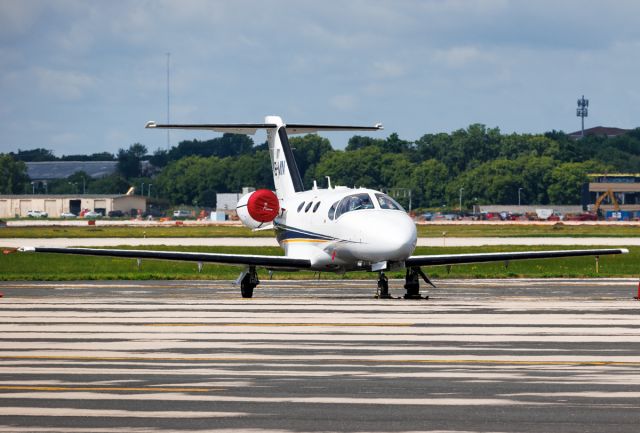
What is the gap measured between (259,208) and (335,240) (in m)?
4.14

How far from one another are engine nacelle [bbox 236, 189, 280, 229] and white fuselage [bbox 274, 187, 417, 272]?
39 cm

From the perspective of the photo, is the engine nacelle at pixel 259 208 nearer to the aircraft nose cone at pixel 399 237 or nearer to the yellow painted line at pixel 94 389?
the aircraft nose cone at pixel 399 237

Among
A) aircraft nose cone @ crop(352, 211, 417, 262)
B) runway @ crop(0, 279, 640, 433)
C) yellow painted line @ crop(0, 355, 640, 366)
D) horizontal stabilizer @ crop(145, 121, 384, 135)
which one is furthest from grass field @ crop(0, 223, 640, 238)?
yellow painted line @ crop(0, 355, 640, 366)

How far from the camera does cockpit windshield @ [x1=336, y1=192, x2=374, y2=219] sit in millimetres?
31719

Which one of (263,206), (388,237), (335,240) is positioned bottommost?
(335,240)

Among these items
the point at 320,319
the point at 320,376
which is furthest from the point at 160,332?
the point at 320,376

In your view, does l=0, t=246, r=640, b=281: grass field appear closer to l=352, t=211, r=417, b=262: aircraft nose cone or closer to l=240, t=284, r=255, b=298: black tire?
l=240, t=284, r=255, b=298: black tire

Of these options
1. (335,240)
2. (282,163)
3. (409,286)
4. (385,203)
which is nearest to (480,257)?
(409,286)

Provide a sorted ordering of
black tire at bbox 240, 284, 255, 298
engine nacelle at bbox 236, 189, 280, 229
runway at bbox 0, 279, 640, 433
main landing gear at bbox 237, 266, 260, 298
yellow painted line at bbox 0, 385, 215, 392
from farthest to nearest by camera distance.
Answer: engine nacelle at bbox 236, 189, 280, 229 < black tire at bbox 240, 284, 255, 298 < main landing gear at bbox 237, 266, 260, 298 < yellow painted line at bbox 0, 385, 215, 392 < runway at bbox 0, 279, 640, 433

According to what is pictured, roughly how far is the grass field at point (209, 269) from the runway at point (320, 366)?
49.1ft

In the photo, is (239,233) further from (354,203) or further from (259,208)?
(354,203)

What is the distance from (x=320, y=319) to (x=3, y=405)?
37.6 ft

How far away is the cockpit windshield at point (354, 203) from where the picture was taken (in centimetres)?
3172

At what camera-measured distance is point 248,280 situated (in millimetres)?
32625
